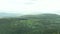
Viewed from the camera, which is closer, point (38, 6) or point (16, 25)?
point (16, 25)

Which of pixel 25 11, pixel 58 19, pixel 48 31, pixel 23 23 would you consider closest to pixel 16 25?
pixel 23 23

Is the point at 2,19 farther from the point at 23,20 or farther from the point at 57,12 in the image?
the point at 57,12

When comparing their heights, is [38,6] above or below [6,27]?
above

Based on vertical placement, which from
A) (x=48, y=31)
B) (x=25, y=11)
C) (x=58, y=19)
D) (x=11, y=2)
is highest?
(x=11, y=2)

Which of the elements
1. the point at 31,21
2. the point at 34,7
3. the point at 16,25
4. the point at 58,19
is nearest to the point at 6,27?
the point at 16,25

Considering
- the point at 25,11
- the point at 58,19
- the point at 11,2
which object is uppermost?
the point at 11,2

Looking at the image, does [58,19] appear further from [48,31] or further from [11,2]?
[11,2]
